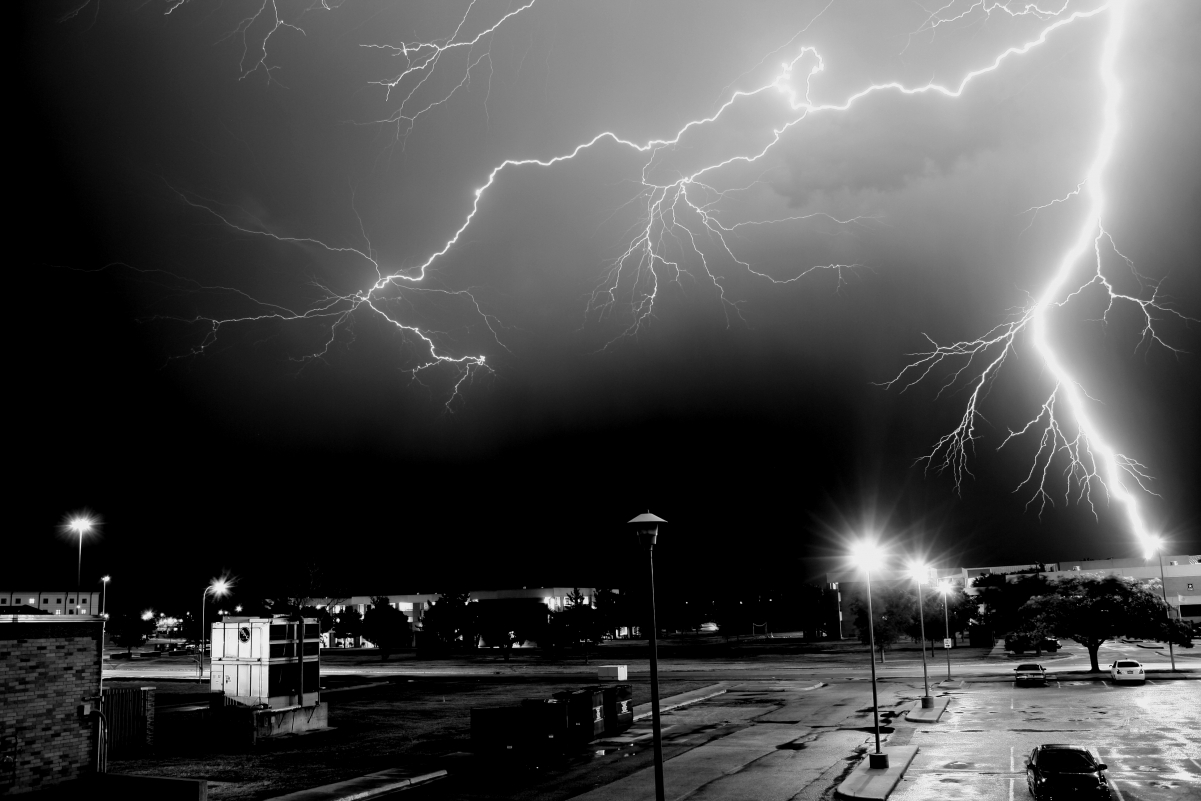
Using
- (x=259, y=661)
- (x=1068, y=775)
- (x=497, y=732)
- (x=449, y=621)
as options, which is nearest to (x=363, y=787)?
(x=497, y=732)

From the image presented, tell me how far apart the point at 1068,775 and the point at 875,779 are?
4195 millimetres

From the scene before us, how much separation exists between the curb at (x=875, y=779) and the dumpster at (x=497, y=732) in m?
8.76

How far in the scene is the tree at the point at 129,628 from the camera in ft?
352

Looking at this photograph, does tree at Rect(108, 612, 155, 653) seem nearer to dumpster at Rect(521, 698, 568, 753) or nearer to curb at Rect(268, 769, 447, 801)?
dumpster at Rect(521, 698, 568, 753)

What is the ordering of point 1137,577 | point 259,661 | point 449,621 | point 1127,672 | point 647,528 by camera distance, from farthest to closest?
1. point 1137,577
2. point 449,621
3. point 1127,672
4. point 259,661
5. point 647,528

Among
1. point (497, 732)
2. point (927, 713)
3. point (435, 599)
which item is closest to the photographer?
point (497, 732)

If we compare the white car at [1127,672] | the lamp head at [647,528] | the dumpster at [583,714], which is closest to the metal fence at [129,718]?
the dumpster at [583,714]

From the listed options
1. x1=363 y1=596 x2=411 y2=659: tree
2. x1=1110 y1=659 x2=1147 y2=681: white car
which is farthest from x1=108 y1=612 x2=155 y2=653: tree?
x1=1110 y1=659 x2=1147 y2=681: white car

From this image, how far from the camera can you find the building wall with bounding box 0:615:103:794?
15.2m

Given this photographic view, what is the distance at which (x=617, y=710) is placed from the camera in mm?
27453

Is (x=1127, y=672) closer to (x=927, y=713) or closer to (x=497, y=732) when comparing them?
(x=927, y=713)

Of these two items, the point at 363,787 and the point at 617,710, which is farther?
the point at 617,710

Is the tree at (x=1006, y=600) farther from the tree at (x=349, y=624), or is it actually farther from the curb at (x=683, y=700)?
the tree at (x=349, y=624)

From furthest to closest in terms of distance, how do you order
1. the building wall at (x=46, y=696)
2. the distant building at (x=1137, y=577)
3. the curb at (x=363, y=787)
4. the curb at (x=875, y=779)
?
the distant building at (x=1137, y=577), the curb at (x=363, y=787), the curb at (x=875, y=779), the building wall at (x=46, y=696)
